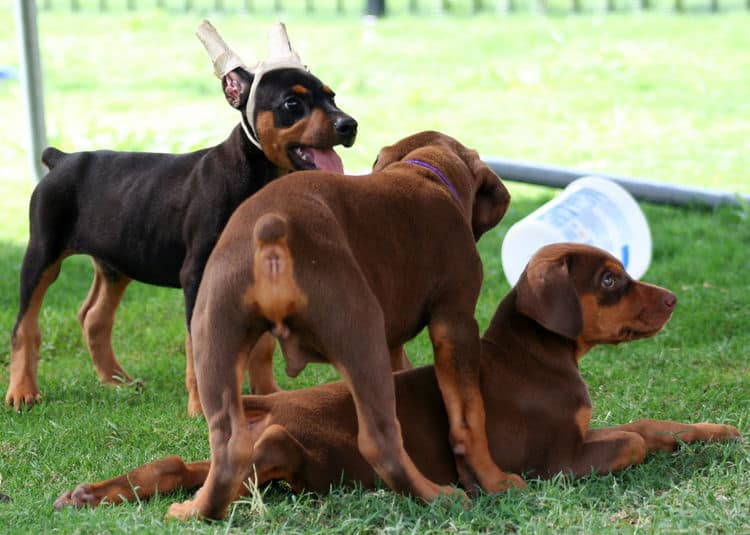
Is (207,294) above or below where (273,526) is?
above

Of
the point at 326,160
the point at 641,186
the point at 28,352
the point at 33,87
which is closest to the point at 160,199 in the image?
the point at 326,160

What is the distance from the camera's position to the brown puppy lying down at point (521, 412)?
4762 mm

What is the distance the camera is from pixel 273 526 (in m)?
4.43

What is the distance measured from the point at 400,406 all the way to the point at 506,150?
7.23m

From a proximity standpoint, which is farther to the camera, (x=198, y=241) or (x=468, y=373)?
(x=198, y=241)

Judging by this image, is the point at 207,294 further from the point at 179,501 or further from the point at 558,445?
the point at 558,445

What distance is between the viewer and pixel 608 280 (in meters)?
5.19

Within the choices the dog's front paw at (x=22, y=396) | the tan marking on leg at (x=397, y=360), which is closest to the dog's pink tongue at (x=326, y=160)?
the tan marking on leg at (x=397, y=360)

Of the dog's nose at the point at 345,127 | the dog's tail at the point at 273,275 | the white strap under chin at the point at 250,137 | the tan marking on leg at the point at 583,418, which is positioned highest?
the dog's nose at the point at 345,127

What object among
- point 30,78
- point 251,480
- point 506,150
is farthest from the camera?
point 506,150

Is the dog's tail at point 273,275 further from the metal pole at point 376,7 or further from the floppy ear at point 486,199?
the metal pole at point 376,7

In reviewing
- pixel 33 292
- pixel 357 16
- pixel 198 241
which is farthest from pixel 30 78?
pixel 357 16

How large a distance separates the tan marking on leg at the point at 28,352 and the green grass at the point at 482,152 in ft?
0.49

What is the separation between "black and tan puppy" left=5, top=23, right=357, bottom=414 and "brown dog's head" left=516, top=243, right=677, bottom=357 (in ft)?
3.61
